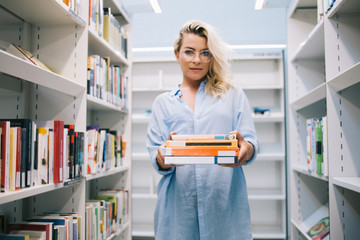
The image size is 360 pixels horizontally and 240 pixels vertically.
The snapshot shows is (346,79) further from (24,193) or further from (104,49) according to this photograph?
(104,49)

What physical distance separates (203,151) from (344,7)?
1091 millimetres

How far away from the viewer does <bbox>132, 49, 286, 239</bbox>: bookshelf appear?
148 inches

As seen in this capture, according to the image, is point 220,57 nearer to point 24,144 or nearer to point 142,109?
point 24,144

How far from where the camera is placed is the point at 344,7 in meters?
1.52

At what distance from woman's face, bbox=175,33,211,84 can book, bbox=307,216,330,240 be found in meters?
1.30

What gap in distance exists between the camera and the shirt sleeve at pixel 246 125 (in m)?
1.34

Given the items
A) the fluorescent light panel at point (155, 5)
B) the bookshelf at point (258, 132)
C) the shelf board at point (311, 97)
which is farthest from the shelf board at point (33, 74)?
the bookshelf at point (258, 132)

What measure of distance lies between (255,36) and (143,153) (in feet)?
7.52

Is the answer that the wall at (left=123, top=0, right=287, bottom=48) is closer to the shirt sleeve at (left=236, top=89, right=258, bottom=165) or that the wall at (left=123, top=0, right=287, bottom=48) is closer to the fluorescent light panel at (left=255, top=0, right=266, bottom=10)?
the fluorescent light panel at (left=255, top=0, right=266, bottom=10)

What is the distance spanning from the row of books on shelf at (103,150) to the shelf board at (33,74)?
1.21 ft

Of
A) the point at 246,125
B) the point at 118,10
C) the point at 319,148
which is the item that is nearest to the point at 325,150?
the point at 319,148

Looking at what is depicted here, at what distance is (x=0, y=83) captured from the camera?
4.88ft

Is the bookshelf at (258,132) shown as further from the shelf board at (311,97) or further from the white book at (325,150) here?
Answer: the white book at (325,150)

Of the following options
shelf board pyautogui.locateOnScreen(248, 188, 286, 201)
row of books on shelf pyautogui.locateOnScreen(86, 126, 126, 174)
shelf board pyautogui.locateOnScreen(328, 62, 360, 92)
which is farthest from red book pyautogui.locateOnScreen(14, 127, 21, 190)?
shelf board pyautogui.locateOnScreen(248, 188, 286, 201)
